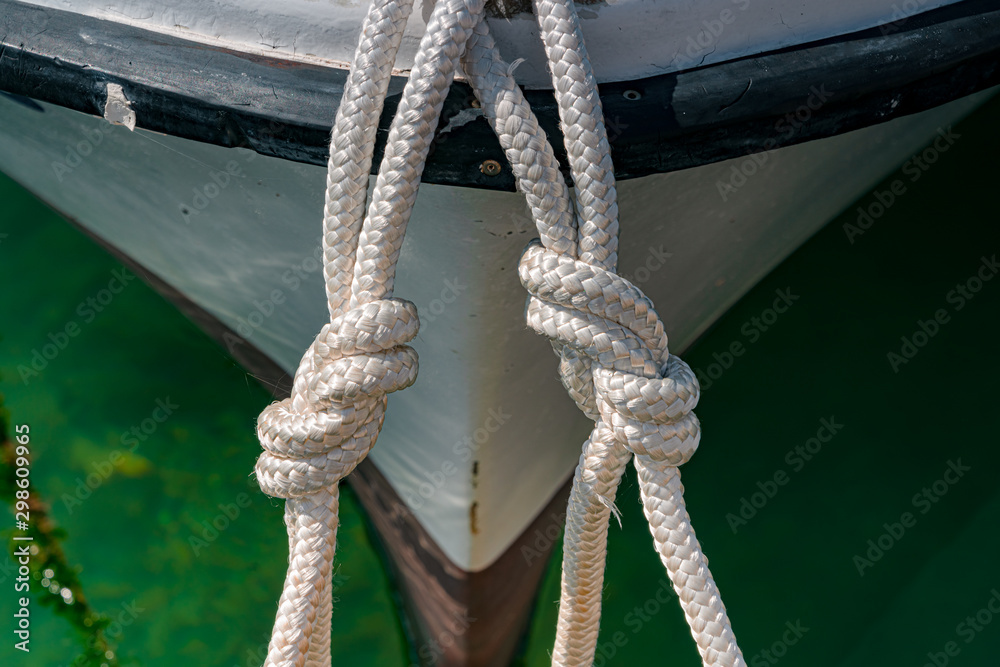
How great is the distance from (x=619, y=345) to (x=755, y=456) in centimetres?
58

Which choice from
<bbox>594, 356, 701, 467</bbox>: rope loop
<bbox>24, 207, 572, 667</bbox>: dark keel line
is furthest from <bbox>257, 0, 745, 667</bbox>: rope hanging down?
<bbox>24, 207, 572, 667</bbox>: dark keel line

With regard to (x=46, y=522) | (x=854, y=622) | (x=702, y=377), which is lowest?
(x=46, y=522)

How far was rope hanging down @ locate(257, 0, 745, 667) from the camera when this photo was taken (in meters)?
0.78

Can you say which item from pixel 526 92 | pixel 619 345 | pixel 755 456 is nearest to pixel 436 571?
pixel 755 456

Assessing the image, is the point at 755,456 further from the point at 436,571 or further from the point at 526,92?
the point at 526,92

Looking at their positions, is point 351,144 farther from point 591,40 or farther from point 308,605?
point 308,605

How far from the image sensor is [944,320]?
1.24 meters

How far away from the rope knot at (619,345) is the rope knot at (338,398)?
0.45 feet

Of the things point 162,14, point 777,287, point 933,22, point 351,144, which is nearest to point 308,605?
point 351,144

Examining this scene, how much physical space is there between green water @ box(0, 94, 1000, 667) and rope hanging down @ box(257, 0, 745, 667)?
0.45m

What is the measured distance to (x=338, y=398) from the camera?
81cm

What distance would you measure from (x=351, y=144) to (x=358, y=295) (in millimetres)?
147

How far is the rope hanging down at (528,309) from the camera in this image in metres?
0.78

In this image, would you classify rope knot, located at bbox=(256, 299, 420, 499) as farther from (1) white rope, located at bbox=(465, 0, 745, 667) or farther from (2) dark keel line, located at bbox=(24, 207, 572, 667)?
(2) dark keel line, located at bbox=(24, 207, 572, 667)
